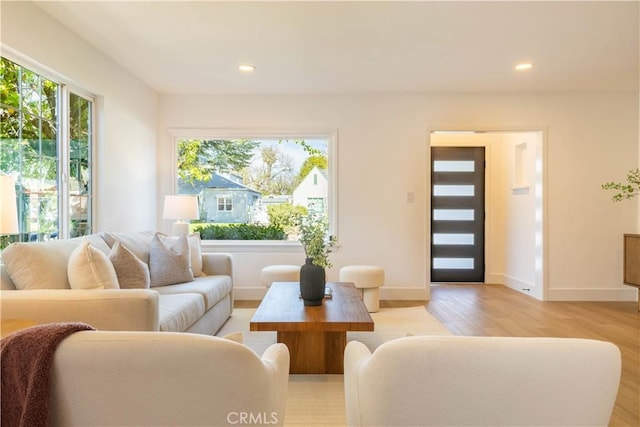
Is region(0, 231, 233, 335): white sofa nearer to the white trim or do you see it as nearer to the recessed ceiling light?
the white trim

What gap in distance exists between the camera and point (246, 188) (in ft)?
16.1

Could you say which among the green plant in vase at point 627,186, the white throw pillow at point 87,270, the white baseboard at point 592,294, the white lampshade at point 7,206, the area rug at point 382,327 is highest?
the green plant in vase at point 627,186

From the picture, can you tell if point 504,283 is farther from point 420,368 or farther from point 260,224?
point 420,368

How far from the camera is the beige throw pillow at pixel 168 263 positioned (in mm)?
3111

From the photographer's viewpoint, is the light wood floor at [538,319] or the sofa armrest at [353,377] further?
the light wood floor at [538,319]

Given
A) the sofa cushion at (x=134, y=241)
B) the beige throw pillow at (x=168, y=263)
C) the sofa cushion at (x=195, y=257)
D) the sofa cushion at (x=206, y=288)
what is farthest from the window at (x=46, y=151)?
the sofa cushion at (x=206, y=288)

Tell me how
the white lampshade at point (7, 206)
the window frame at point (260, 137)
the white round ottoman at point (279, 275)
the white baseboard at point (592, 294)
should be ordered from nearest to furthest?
1. the white lampshade at point (7, 206)
2. the white round ottoman at point (279, 275)
3. the white baseboard at point (592, 294)
4. the window frame at point (260, 137)

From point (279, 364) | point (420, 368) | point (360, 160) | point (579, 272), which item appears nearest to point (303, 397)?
point (279, 364)

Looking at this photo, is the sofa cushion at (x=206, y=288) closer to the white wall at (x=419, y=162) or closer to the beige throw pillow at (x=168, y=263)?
the beige throw pillow at (x=168, y=263)

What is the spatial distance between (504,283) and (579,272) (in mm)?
1189

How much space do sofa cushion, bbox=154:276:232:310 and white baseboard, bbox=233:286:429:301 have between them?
120 centimetres

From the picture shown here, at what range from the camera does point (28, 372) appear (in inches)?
35.9

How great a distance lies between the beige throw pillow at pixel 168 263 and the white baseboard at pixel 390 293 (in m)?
1.51

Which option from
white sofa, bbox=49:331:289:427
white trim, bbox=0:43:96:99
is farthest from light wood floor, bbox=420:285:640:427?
white trim, bbox=0:43:96:99
